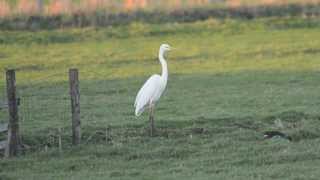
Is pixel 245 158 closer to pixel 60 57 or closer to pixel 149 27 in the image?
pixel 60 57

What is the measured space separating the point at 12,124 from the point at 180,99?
26.4 feet

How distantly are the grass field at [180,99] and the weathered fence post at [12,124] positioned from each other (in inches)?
11.4

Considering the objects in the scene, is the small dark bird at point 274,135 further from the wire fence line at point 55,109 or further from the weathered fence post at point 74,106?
the weathered fence post at point 74,106

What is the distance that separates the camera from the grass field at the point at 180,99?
549 inches

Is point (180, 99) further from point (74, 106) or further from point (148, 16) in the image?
point (148, 16)


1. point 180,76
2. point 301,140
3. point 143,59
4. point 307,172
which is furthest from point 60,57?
point 307,172

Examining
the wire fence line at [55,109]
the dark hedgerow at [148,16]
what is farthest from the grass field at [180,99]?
the dark hedgerow at [148,16]

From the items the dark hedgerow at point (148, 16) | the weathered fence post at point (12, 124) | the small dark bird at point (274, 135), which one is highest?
the weathered fence post at point (12, 124)

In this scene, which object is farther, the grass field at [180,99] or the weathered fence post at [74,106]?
the weathered fence post at [74,106]

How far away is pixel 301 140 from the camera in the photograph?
618 inches

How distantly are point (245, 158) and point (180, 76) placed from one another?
14.8m

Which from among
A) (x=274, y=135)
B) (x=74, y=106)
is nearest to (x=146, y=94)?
(x=74, y=106)

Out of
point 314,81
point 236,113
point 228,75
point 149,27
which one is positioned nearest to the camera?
point 236,113

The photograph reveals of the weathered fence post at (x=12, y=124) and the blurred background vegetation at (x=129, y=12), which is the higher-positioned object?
the weathered fence post at (x=12, y=124)
